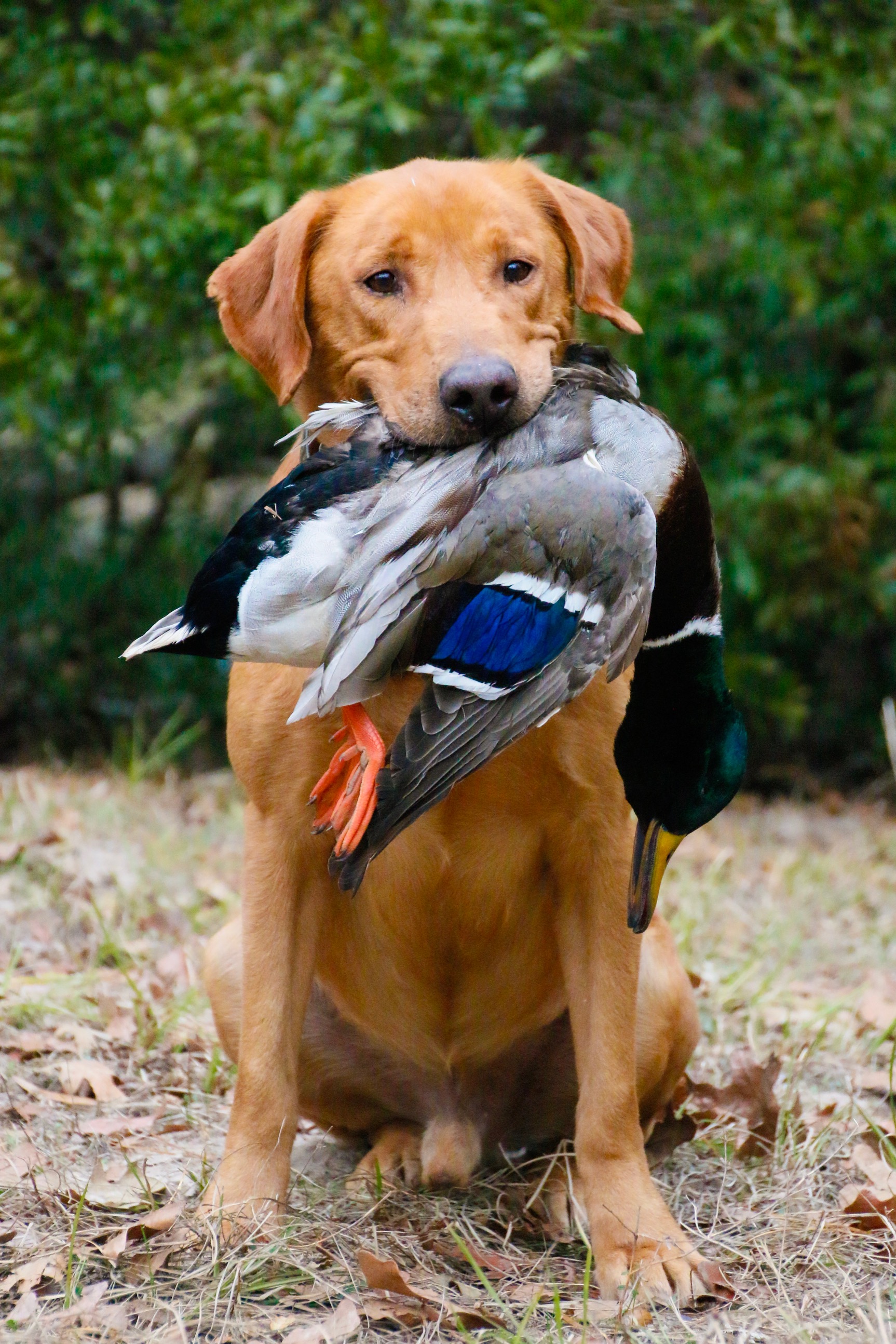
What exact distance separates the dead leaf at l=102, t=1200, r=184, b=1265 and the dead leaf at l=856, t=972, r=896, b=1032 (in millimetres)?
1899

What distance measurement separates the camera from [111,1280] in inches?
93.1

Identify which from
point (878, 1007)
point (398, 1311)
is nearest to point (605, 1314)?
point (398, 1311)

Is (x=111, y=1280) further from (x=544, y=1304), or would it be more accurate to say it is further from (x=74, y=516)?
(x=74, y=516)

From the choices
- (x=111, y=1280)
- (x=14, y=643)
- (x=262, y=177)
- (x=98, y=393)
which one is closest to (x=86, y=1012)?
(x=111, y=1280)

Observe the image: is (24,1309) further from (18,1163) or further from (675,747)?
(675,747)

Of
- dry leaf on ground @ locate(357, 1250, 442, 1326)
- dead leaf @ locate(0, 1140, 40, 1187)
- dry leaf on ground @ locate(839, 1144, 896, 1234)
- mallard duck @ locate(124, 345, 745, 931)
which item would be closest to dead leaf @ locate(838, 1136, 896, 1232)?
dry leaf on ground @ locate(839, 1144, 896, 1234)

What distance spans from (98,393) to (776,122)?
10.5ft

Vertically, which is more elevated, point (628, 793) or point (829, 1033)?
point (628, 793)

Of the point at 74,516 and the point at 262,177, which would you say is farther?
the point at 74,516

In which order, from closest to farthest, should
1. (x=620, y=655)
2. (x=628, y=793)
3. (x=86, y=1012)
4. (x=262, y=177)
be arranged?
(x=620, y=655) < (x=628, y=793) < (x=86, y=1012) < (x=262, y=177)

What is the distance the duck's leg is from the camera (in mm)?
2307

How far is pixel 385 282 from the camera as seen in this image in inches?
110

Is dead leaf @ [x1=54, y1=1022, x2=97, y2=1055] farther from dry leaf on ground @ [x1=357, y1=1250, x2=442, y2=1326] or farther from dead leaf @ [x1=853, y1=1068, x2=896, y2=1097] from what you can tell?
dead leaf @ [x1=853, y1=1068, x2=896, y2=1097]

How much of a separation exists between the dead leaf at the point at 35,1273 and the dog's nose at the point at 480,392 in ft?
4.95
